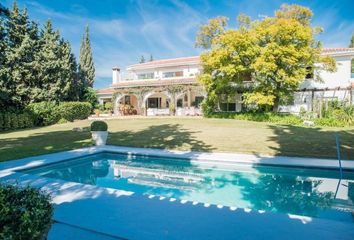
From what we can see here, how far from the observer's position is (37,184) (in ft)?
22.6

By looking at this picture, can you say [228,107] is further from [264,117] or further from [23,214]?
[23,214]

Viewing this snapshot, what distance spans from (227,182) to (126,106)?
27.8 m

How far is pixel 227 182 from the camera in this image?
8398 millimetres

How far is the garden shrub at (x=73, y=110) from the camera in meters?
27.1

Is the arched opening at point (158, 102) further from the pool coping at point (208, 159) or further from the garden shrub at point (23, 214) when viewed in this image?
the garden shrub at point (23, 214)

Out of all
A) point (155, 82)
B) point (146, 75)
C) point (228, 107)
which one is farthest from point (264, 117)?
point (146, 75)

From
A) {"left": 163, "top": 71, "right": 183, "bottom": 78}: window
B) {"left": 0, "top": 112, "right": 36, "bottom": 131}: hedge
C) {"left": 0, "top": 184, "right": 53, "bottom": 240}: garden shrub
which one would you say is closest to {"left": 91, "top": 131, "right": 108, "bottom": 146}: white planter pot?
{"left": 0, "top": 184, "right": 53, "bottom": 240}: garden shrub

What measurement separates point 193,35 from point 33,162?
2948 centimetres

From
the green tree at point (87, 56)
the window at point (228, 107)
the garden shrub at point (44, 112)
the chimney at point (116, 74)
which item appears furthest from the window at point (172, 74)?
the green tree at point (87, 56)

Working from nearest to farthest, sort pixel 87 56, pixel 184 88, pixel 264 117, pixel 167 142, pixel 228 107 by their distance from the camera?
pixel 167 142, pixel 264 117, pixel 228 107, pixel 184 88, pixel 87 56

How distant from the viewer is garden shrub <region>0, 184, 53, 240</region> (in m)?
2.29

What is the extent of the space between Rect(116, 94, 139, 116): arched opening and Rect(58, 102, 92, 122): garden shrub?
455 centimetres

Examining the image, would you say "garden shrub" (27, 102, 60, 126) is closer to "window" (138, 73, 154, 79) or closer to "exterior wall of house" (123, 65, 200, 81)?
"exterior wall of house" (123, 65, 200, 81)

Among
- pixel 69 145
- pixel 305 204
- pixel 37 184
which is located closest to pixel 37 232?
pixel 37 184
